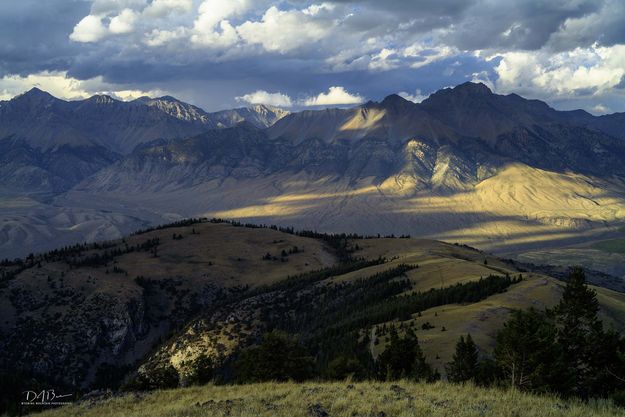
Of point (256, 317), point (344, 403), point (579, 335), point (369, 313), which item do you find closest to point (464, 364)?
point (579, 335)

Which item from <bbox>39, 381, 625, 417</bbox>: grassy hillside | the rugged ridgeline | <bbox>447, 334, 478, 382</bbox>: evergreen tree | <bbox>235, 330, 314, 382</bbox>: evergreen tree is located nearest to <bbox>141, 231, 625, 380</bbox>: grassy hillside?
the rugged ridgeline

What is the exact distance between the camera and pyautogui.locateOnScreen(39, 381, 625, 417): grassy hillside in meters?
22.9

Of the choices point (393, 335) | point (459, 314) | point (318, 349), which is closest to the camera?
point (393, 335)

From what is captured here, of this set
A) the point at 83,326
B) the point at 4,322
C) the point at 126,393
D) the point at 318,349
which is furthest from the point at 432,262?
the point at 126,393

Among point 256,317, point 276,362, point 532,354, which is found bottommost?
point 256,317

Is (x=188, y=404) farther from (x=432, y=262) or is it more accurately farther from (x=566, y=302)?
(x=432, y=262)

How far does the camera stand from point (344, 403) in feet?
84.8

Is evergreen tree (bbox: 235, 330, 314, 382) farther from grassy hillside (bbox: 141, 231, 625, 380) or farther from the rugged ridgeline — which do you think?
the rugged ridgeline

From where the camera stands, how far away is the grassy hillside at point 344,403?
22906 mm

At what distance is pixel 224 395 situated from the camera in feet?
104

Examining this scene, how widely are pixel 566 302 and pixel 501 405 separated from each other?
29094 mm
